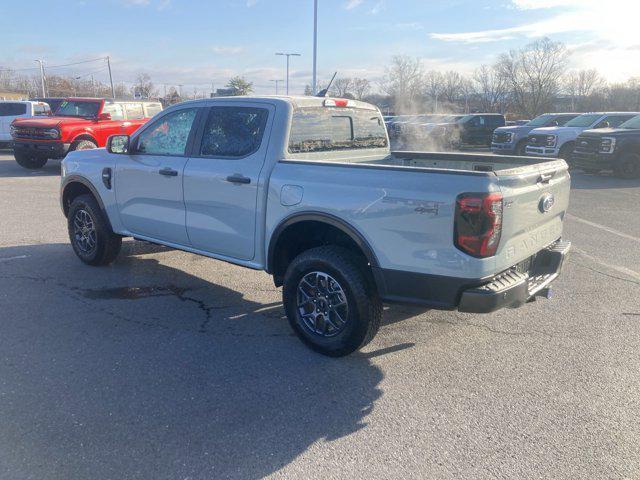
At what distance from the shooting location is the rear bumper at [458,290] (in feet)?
11.2

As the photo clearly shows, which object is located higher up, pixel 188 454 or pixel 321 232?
pixel 321 232

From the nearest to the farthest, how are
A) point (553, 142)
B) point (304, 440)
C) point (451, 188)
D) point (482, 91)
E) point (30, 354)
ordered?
point (304, 440) < point (451, 188) < point (30, 354) < point (553, 142) < point (482, 91)

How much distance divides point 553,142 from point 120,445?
1699 centimetres

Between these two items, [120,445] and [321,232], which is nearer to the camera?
[120,445]

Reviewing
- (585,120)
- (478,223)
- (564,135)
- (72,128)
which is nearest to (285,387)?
(478,223)

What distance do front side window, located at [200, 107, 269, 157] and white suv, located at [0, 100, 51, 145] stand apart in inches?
619

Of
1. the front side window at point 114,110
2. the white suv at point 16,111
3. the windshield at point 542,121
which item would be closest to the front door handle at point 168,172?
the front side window at point 114,110

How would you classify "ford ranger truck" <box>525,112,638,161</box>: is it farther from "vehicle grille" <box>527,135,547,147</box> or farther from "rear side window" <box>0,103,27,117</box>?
"rear side window" <box>0,103,27,117</box>

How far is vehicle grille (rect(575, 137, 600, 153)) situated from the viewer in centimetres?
1521

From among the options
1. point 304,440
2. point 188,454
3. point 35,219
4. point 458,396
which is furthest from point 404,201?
point 35,219

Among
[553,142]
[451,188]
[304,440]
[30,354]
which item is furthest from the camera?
[553,142]

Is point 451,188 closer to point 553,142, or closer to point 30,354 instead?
point 30,354

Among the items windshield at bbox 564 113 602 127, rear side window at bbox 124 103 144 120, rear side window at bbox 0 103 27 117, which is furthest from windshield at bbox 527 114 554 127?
rear side window at bbox 0 103 27 117

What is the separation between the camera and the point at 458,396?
355 cm
